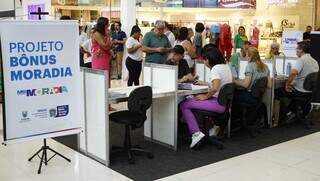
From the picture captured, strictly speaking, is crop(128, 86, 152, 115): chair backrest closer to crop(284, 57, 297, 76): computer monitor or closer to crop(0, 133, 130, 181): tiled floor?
crop(0, 133, 130, 181): tiled floor

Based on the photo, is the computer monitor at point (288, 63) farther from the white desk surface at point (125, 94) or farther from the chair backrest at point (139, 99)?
the chair backrest at point (139, 99)

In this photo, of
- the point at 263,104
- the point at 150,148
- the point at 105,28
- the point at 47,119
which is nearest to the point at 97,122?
the point at 47,119

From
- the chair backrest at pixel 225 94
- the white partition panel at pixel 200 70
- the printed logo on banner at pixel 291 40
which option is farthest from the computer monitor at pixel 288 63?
the chair backrest at pixel 225 94

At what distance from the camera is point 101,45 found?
5922 mm

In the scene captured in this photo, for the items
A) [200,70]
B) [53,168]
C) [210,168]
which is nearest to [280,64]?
[200,70]

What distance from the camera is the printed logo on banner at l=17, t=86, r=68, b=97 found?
390 centimetres

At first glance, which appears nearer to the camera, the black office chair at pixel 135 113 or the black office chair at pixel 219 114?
the black office chair at pixel 135 113

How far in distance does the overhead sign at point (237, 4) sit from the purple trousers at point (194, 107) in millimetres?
8296

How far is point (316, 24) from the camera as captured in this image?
11.5 m

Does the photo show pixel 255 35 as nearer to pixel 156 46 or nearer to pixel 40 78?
pixel 156 46

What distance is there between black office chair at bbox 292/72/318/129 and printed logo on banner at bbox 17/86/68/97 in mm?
3577

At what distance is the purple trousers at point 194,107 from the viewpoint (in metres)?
4.95

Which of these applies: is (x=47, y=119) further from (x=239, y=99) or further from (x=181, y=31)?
(x=181, y=31)

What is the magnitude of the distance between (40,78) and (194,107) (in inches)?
74.6
